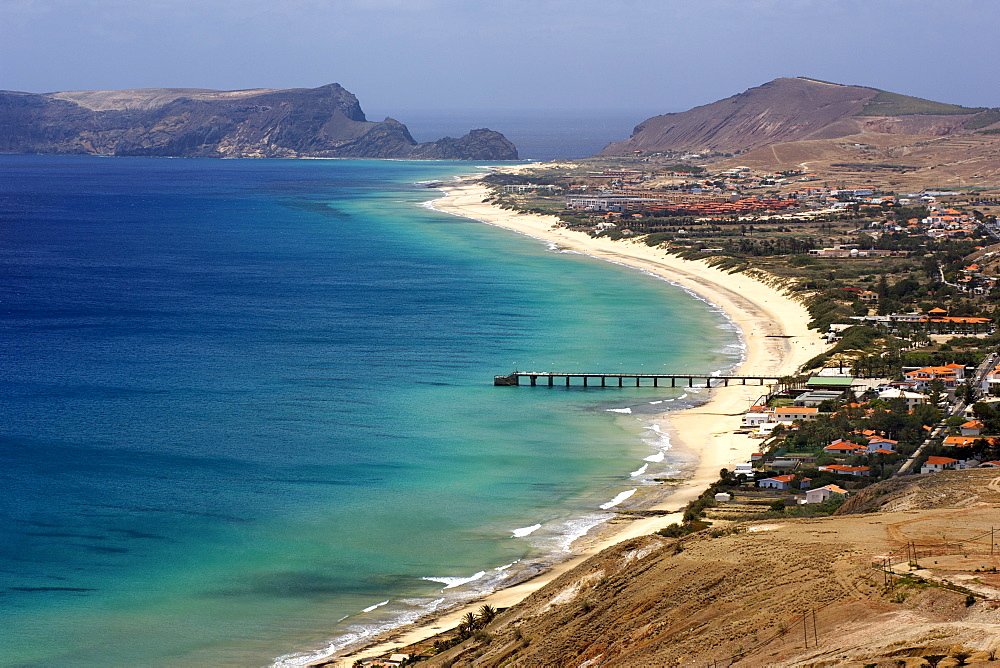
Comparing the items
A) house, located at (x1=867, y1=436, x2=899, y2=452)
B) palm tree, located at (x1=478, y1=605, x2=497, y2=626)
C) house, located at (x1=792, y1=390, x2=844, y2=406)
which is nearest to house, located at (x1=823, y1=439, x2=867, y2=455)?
house, located at (x1=867, y1=436, x2=899, y2=452)

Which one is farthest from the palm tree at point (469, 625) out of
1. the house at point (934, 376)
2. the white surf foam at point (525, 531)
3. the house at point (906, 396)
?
the house at point (934, 376)

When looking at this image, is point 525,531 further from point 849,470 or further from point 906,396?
point 906,396

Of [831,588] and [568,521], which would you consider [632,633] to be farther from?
[568,521]

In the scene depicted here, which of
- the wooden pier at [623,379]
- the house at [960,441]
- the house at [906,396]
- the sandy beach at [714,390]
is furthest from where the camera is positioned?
Answer: the wooden pier at [623,379]

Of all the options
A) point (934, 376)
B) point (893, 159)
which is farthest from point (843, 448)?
point (893, 159)

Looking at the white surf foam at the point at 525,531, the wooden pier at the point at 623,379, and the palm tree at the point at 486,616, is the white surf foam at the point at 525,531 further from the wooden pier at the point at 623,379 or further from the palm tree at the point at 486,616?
the wooden pier at the point at 623,379

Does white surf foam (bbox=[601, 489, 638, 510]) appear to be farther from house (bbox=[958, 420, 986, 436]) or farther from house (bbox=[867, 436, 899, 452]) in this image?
house (bbox=[958, 420, 986, 436])
